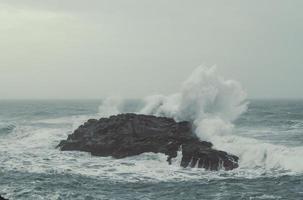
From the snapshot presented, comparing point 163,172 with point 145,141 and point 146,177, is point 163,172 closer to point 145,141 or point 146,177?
point 146,177

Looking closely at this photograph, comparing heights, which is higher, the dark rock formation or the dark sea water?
the dark rock formation

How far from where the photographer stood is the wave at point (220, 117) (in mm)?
28047

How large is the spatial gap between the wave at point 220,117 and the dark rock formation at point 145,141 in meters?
1.39

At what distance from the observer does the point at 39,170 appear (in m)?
27.4

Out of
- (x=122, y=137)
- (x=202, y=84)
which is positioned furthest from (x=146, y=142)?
(x=202, y=84)

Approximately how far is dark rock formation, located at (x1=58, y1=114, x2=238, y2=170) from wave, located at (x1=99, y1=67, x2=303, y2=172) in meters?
1.39

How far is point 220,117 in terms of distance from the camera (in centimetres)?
4269

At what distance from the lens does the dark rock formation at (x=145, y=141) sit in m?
27.8

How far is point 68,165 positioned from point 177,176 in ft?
24.9

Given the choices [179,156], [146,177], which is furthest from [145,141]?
[146,177]

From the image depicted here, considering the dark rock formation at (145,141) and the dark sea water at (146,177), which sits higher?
the dark rock formation at (145,141)

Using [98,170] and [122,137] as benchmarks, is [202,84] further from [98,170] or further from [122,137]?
[98,170]

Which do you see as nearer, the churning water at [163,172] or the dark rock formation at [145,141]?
the churning water at [163,172]

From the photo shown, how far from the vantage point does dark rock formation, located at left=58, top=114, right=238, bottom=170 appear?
1095 inches
